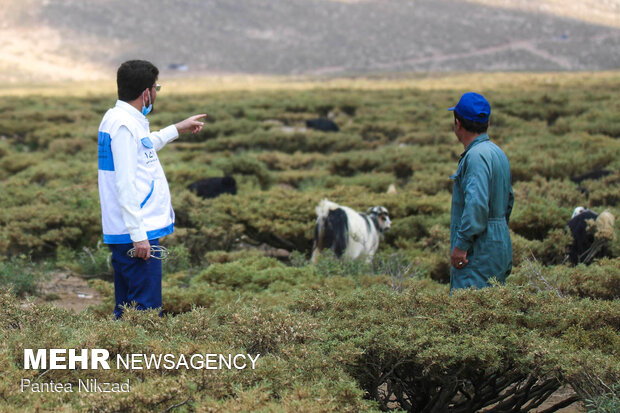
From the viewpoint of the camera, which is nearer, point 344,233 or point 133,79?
point 133,79

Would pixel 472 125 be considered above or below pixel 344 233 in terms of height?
above

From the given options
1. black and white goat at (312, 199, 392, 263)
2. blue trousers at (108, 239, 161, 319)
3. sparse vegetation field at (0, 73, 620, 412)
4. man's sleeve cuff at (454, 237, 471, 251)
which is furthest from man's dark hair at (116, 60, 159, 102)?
black and white goat at (312, 199, 392, 263)

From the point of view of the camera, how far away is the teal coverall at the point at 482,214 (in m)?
3.81

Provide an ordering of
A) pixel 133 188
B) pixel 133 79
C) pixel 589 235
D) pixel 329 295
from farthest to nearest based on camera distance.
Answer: pixel 589 235
pixel 329 295
pixel 133 79
pixel 133 188

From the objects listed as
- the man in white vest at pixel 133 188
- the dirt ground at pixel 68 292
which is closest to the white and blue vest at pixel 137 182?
the man in white vest at pixel 133 188

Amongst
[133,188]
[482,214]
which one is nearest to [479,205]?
[482,214]

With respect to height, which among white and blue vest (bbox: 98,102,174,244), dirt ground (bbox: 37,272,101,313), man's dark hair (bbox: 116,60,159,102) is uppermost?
man's dark hair (bbox: 116,60,159,102)

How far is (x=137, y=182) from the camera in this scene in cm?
385

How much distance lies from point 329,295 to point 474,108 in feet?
4.18

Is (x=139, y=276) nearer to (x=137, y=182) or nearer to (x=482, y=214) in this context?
(x=137, y=182)

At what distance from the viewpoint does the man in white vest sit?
3764mm

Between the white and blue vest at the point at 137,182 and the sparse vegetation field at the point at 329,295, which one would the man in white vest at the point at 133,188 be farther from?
the sparse vegetation field at the point at 329,295

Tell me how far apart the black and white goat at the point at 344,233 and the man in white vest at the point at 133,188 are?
9.57ft

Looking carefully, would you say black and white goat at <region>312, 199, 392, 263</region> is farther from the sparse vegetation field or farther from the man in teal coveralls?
the man in teal coveralls
